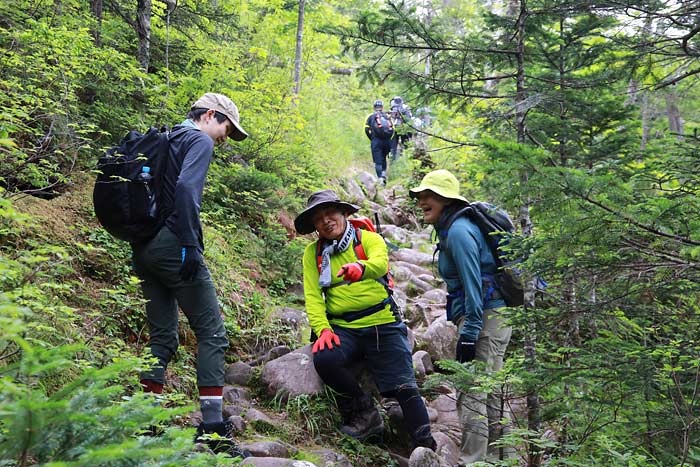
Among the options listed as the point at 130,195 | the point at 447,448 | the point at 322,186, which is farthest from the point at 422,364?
the point at 322,186

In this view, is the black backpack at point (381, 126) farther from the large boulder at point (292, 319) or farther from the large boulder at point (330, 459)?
the large boulder at point (330, 459)

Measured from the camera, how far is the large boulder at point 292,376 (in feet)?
17.3

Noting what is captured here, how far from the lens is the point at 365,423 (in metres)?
5.20

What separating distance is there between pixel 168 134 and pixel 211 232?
2.91 m

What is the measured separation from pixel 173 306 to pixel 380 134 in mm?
12391

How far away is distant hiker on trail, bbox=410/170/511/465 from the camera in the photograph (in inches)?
179

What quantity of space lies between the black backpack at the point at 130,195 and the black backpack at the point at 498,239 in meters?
2.72

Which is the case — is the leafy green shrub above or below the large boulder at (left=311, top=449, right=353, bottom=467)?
above

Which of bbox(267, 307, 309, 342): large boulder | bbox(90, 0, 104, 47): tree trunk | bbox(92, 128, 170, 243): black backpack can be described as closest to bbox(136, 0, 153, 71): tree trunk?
bbox(90, 0, 104, 47): tree trunk

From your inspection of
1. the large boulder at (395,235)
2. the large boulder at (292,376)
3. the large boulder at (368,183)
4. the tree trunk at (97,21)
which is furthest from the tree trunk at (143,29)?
the large boulder at (368,183)

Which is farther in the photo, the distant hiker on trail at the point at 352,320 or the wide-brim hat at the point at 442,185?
the distant hiker on trail at the point at 352,320

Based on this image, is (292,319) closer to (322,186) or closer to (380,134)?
(322,186)

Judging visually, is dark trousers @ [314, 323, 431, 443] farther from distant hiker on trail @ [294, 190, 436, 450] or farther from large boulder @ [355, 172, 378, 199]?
large boulder @ [355, 172, 378, 199]

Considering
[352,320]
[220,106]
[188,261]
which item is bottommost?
[352,320]
